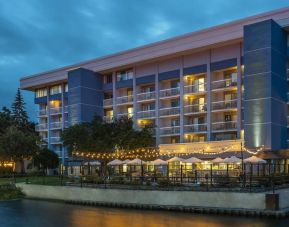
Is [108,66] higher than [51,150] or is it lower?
higher

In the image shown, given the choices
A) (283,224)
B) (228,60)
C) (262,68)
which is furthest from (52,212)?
(228,60)

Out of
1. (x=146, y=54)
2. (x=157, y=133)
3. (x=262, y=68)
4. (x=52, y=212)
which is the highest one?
(x=146, y=54)

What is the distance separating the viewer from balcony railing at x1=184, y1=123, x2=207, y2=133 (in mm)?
65125

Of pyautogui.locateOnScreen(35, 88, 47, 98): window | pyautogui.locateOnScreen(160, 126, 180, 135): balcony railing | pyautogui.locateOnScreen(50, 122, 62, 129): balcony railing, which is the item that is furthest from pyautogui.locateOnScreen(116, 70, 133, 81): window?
pyautogui.locateOnScreen(35, 88, 47, 98): window

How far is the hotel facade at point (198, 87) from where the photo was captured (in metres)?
54.6

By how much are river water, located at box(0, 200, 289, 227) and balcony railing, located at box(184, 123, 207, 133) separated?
1112 inches

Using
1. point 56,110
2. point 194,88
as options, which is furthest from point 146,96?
point 56,110

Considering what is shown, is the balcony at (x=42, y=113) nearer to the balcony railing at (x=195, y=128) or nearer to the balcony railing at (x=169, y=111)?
the balcony railing at (x=169, y=111)

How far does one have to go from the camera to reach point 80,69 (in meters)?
75.8

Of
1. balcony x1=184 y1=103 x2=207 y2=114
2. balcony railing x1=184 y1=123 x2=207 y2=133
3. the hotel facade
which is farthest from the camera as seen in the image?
balcony x1=184 y1=103 x2=207 y2=114

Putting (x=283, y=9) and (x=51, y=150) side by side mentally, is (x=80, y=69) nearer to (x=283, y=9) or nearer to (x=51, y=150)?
(x=51, y=150)

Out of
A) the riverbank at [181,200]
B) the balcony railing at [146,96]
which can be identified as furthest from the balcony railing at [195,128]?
the riverbank at [181,200]

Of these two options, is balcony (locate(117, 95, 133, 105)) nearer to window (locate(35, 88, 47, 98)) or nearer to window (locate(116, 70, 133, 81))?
window (locate(116, 70, 133, 81))

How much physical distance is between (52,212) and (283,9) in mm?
35550
